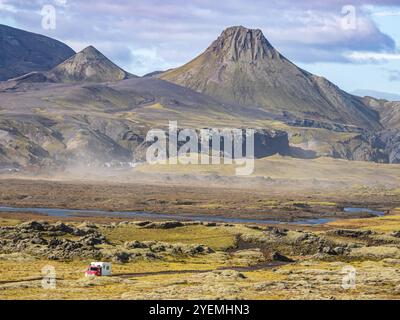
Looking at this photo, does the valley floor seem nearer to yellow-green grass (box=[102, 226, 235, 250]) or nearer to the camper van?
yellow-green grass (box=[102, 226, 235, 250])

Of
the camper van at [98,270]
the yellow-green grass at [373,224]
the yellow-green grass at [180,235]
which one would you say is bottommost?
the yellow-green grass at [373,224]

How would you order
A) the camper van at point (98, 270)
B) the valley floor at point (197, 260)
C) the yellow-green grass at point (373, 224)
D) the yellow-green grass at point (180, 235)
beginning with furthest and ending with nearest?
the yellow-green grass at point (373, 224)
the yellow-green grass at point (180, 235)
the camper van at point (98, 270)
the valley floor at point (197, 260)

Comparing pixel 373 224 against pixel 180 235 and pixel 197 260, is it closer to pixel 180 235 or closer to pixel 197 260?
pixel 180 235

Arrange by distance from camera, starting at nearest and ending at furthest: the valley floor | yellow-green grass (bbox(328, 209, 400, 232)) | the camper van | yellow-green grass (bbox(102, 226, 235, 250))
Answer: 1. the valley floor
2. the camper van
3. yellow-green grass (bbox(102, 226, 235, 250))
4. yellow-green grass (bbox(328, 209, 400, 232))

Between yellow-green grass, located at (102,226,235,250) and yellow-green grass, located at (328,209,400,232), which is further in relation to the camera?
yellow-green grass, located at (328,209,400,232)

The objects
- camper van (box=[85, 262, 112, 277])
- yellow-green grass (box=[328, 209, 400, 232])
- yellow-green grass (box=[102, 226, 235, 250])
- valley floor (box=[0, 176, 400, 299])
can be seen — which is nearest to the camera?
valley floor (box=[0, 176, 400, 299])

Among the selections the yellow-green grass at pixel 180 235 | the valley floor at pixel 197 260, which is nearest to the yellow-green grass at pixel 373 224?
the valley floor at pixel 197 260

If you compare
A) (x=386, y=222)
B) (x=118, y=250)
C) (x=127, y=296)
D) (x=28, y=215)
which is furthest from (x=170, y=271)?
(x=386, y=222)

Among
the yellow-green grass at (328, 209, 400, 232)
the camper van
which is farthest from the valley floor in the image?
the camper van

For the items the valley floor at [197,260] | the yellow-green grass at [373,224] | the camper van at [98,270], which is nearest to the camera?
the valley floor at [197,260]

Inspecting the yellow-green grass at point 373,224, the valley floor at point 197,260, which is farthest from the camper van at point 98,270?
the yellow-green grass at point 373,224

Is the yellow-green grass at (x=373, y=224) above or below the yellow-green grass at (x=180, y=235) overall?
below

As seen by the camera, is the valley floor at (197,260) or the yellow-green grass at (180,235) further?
the yellow-green grass at (180,235)

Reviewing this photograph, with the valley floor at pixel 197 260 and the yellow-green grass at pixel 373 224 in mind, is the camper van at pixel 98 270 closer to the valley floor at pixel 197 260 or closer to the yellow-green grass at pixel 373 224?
the valley floor at pixel 197 260
